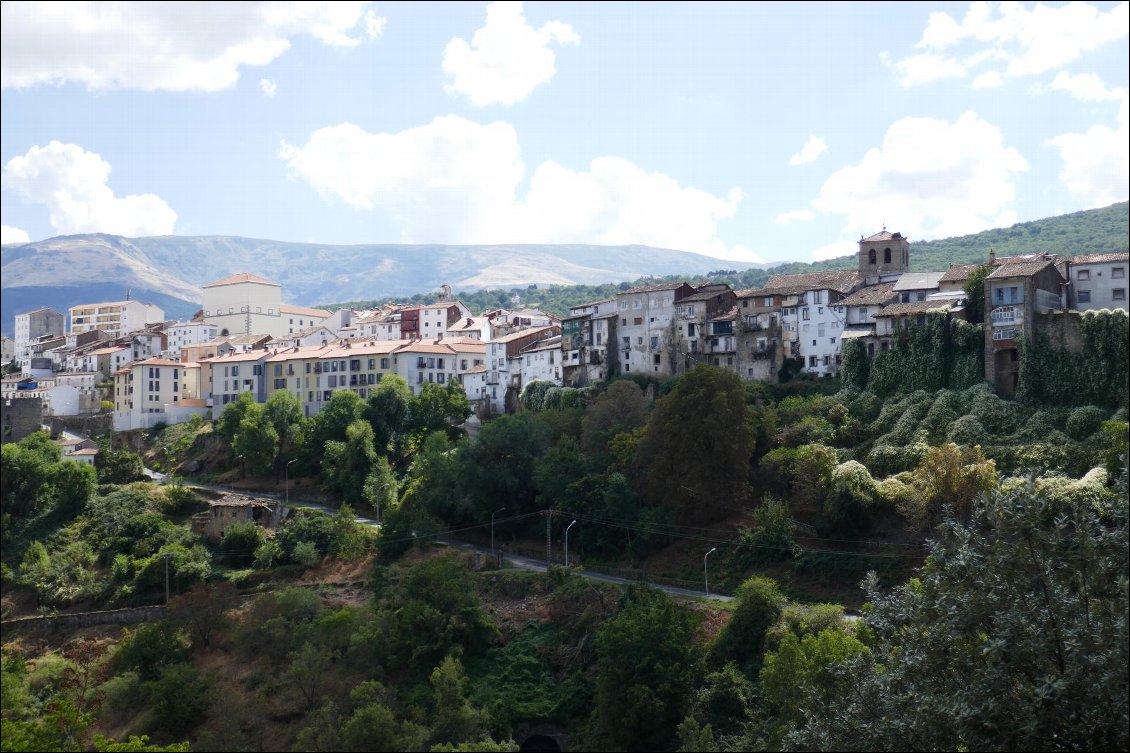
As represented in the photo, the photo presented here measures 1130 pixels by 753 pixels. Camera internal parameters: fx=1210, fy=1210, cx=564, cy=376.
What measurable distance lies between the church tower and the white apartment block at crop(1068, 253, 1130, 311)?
15.5 meters

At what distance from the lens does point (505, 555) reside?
207 feet

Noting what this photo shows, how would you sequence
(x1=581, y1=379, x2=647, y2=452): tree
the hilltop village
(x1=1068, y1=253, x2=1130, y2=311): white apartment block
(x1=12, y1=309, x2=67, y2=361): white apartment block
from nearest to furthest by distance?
(x1=1068, y1=253, x2=1130, y2=311): white apartment block, the hilltop village, (x1=581, y1=379, x2=647, y2=452): tree, (x1=12, y1=309, x2=67, y2=361): white apartment block

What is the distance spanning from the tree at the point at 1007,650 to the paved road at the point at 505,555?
2183 centimetres

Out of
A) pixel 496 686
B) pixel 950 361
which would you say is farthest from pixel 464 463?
pixel 950 361

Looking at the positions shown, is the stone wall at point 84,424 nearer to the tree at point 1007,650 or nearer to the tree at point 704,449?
the tree at point 704,449

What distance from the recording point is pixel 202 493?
76438mm

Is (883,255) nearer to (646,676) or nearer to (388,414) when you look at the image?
(388,414)

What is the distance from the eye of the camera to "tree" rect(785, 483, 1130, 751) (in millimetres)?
25000

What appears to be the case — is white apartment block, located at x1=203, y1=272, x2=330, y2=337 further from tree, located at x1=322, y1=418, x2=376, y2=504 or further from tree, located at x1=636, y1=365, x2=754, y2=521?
tree, located at x1=636, y1=365, x2=754, y2=521

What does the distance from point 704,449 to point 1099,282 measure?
20731 mm

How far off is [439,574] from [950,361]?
1071 inches

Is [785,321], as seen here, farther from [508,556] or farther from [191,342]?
[191,342]

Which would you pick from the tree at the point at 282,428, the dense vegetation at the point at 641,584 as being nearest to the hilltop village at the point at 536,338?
the dense vegetation at the point at 641,584

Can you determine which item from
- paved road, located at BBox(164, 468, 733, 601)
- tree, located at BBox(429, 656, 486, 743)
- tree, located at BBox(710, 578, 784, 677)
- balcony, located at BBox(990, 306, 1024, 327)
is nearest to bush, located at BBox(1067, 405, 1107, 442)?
balcony, located at BBox(990, 306, 1024, 327)
